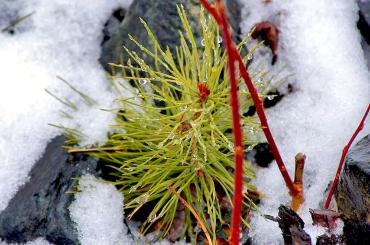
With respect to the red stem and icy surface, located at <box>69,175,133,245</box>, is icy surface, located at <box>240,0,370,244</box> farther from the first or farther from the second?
the red stem

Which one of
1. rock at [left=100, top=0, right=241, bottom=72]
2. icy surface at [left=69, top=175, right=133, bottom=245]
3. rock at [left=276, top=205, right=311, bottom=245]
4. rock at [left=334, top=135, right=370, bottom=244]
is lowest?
icy surface at [left=69, top=175, right=133, bottom=245]

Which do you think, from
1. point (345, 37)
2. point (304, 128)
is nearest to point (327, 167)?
point (304, 128)

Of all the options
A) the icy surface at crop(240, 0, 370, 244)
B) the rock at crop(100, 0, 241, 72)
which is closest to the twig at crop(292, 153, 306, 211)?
the icy surface at crop(240, 0, 370, 244)

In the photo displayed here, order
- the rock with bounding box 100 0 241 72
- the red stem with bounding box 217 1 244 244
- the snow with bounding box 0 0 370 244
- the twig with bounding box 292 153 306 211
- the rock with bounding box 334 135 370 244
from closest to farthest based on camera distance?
the red stem with bounding box 217 1 244 244 < the rock with bounding box 334 135 370 244 < the twig with bounding box 292 153 306 211 < the snow with bounding box 0 0 370 244 < the rock with bounding box 100 0 241 72

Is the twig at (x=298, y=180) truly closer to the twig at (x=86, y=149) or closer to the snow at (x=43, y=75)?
the twig at (x=86, y=149)

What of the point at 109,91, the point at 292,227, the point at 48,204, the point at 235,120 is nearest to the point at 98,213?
the point at 48,204

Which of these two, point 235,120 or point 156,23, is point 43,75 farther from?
point 235,120

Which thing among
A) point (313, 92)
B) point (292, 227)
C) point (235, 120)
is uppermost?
point (235, 120)
